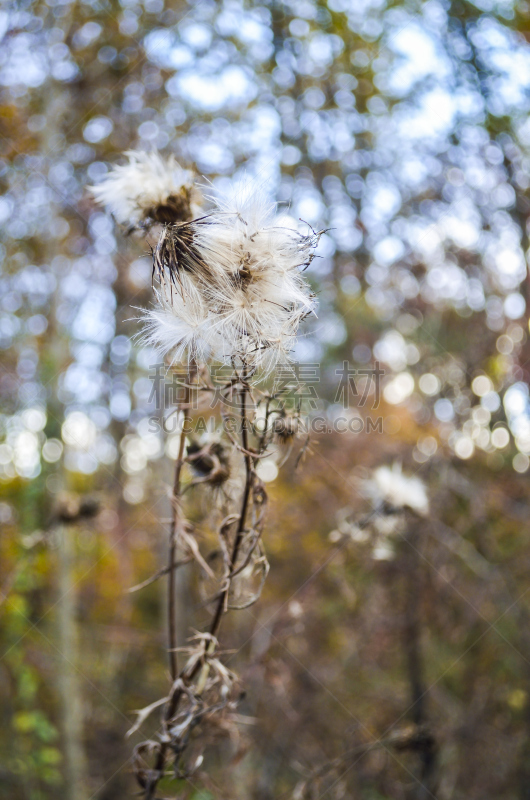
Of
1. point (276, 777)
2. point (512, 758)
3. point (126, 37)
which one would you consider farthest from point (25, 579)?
point (126, 37)

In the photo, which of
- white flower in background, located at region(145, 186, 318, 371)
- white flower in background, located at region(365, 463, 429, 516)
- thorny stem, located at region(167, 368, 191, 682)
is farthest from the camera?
white flower in background, located at region(365, 463, 429, 516)

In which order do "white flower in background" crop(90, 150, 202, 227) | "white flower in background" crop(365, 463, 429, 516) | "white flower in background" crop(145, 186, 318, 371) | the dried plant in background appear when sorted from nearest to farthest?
"white flower in background" crop(145, 186, 318, 371)
"white flower in background" crop(90, 150, 202, 227)
the dried plant in background
"white flower in background" crop(365, 463, 429, 516)

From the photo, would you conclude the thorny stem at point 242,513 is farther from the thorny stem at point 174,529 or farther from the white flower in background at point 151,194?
the white flower in background at point 151,194

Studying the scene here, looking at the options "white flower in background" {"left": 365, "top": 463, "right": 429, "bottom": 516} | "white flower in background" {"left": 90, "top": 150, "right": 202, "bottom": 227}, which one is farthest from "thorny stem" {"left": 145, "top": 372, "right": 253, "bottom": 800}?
"white flower in background" {"left": 365, "top": 463, "right": 429, "bottom": 516}

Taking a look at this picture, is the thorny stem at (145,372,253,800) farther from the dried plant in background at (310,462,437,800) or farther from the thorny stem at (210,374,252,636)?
the dried plant in background at (310,462,437,800)

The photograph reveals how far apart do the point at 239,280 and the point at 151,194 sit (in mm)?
496

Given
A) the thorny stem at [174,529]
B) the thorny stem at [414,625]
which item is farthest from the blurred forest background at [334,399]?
the thorny stem at [174,529]

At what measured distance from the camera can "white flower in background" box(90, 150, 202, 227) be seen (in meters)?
1.51

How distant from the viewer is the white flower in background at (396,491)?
2.59m

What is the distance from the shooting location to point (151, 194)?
59.9 inches

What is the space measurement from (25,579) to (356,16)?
4409 millimetres

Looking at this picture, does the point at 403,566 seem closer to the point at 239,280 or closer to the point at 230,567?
the point at 230,567

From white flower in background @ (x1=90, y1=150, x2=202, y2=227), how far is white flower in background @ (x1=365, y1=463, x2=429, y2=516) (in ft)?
5.42

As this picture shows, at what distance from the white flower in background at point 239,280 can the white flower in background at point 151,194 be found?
0.28 metres
